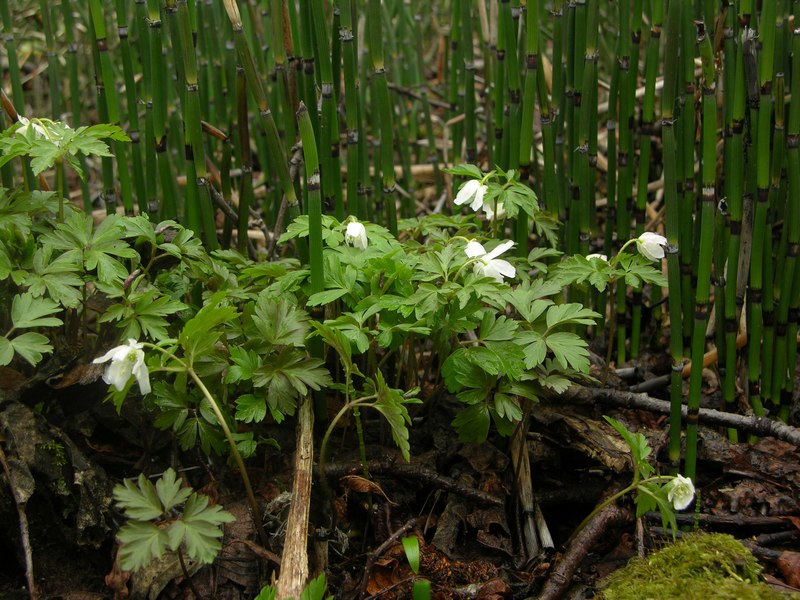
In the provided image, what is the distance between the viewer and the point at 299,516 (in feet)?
4.99

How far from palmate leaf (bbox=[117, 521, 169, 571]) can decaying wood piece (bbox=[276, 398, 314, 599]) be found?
0.25m

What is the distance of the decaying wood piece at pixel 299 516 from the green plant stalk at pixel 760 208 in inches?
44.4

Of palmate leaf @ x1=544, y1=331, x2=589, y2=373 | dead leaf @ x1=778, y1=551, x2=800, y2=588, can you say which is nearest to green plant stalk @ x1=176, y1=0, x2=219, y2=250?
palmate leaf @ x1=544, y1=331, x2=589, y2=373

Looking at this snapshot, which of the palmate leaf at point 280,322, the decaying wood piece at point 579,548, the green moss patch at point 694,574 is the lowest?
the decaying wood piece at point 579,548

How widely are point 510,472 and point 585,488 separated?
0.18 metres

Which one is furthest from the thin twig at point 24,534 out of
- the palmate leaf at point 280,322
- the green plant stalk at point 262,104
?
the green plant stalk at point 262,104

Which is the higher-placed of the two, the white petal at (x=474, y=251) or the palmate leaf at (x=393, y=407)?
the white petal at (x=474, y=251)

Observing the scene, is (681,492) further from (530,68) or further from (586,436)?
(530,68)

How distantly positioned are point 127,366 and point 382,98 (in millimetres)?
912

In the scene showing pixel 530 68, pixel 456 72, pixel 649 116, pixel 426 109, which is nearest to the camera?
pixel 530 68

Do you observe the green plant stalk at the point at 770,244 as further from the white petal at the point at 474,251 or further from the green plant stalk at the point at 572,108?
the white petal at the point at 474,251

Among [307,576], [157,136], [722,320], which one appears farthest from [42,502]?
[722,320]

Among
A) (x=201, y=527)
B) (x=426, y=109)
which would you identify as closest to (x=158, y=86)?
(x=201, y=527)

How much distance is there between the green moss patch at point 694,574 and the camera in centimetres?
136
